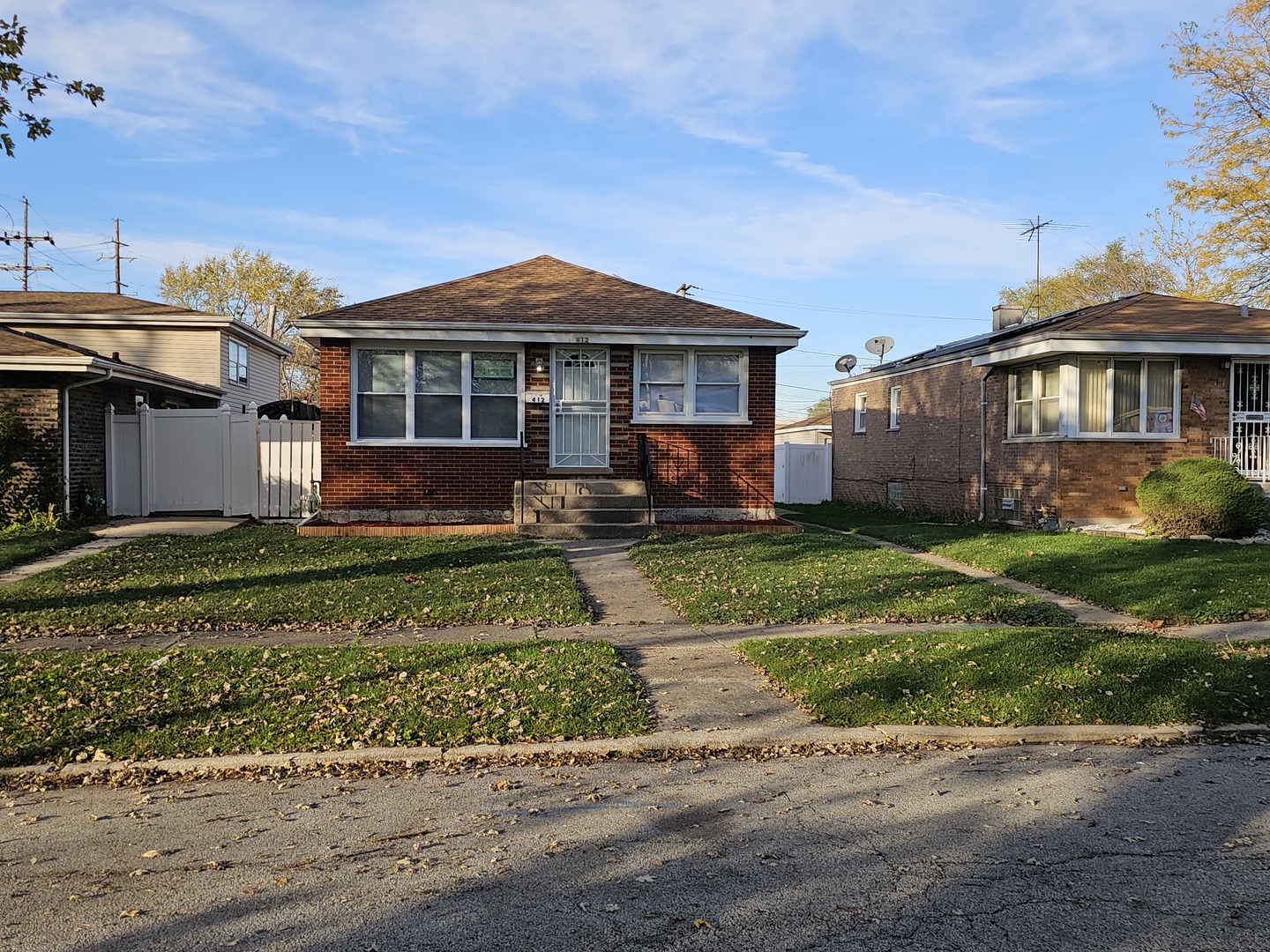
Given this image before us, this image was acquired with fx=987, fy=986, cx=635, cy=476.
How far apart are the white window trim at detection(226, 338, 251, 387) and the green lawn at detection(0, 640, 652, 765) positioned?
769 inches

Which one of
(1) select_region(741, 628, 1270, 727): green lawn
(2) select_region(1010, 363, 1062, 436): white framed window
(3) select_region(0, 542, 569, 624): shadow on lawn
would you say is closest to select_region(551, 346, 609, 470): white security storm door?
(3) select_region(0, 542, 569, 624): shadow on lawn

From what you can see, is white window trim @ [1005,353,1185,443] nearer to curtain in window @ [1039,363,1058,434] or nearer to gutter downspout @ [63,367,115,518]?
curtain in window @ [1039,363,1058,434]

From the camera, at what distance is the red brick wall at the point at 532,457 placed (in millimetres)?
16406

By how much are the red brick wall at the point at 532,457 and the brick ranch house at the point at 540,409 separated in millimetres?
21

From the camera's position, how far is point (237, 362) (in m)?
26.5

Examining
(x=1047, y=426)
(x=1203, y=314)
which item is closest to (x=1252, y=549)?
(x=1047, y=426)

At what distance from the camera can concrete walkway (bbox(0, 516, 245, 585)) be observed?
1189cm

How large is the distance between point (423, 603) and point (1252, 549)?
36.3 feet

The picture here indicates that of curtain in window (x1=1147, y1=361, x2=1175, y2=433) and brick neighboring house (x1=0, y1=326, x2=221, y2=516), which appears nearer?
brick neighboring house (x1=0, y1=326, x2=221, y2=516)

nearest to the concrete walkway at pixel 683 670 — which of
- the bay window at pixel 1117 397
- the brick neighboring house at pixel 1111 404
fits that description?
the brick neighboring house at pixel 1111 404

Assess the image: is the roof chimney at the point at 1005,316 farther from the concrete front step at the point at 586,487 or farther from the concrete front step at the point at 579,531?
the concrete front step at the point at 579,531

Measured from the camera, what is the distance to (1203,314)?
18562mm

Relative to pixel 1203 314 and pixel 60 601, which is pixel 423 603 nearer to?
pixel 60 601

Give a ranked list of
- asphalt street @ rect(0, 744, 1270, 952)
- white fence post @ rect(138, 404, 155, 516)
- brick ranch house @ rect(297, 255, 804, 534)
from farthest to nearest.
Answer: white fence post @ rect(138, 404, 155, 516)
brick ranch house @ rect(297, 255, 804, 534)
asphalt street @ rect(0, 744, 1270, 952)
